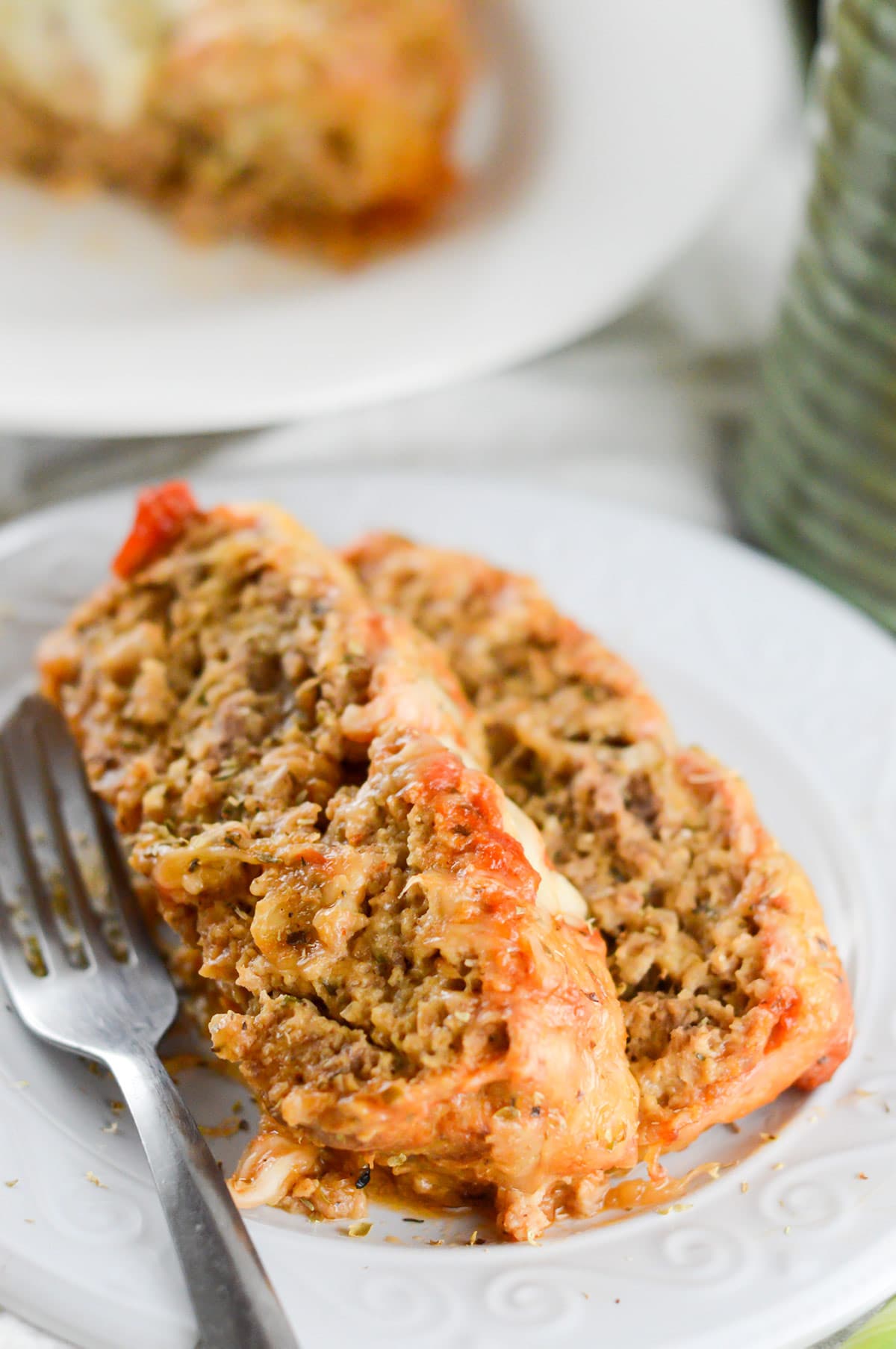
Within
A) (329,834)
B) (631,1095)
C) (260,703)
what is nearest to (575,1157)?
(631,1095)

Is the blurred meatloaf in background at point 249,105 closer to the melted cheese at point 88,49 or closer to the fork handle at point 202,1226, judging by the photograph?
the melted cheese at point 88,49

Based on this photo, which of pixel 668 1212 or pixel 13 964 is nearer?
pixel 668 1212

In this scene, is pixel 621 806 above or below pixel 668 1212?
above

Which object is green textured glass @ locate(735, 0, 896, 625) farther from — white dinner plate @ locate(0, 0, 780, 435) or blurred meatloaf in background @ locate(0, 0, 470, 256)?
blurred meatloaf in background @ locate(0, 0, 470, 256)

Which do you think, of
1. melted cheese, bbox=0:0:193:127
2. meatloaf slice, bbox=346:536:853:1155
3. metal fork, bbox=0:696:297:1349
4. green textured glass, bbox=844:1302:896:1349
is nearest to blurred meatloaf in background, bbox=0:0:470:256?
melted cheese, bbox=0:0:193:127

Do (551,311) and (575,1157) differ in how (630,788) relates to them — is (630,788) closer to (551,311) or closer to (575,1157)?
(575,1157)

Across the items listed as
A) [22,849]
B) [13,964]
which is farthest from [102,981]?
[22,849]

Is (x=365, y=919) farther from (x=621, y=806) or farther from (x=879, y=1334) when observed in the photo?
(x=879, y=1334)

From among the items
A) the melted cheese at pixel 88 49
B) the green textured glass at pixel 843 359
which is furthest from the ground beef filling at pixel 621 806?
the melted cheese at pixel 88 49
